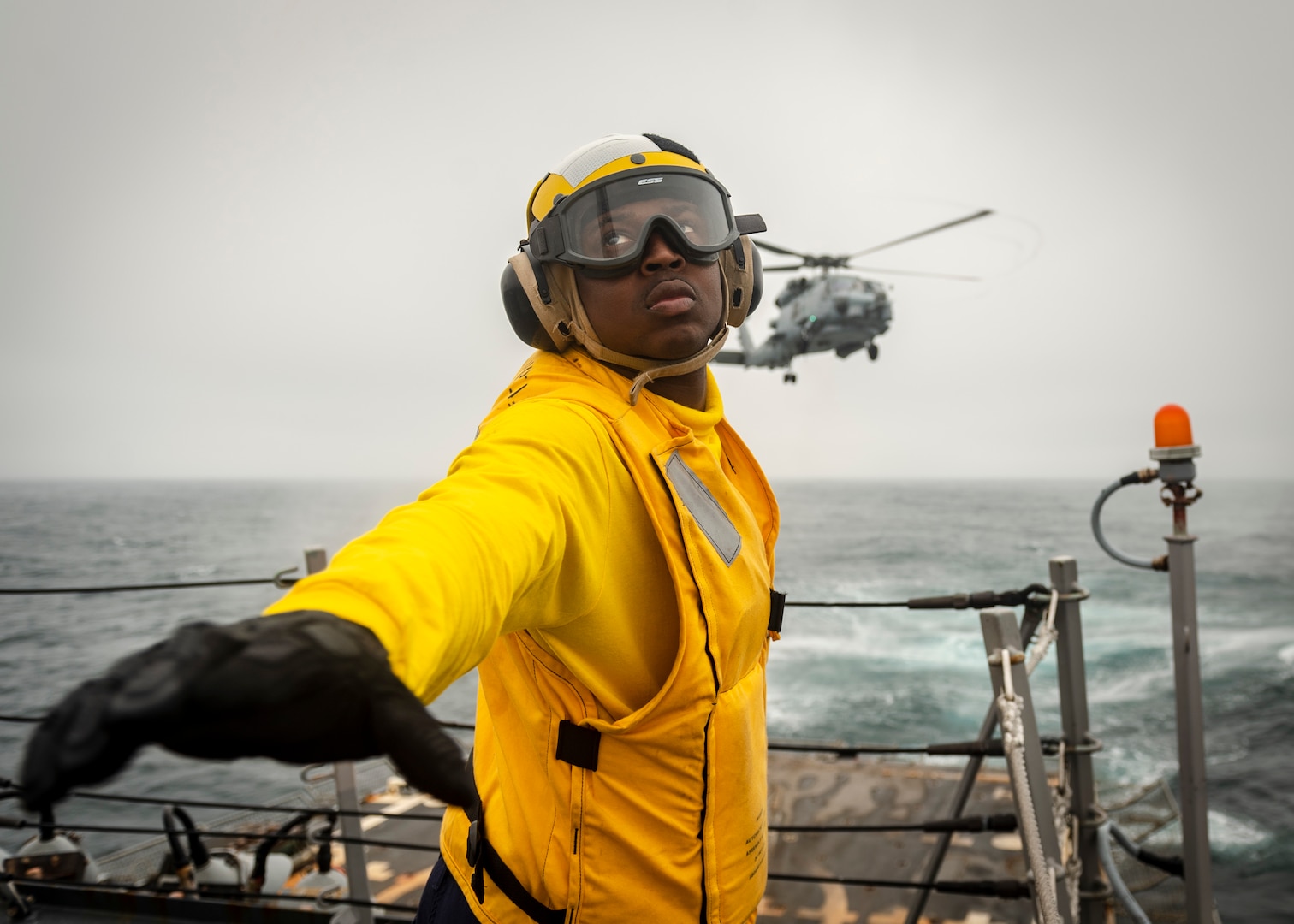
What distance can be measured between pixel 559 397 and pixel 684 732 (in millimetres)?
575

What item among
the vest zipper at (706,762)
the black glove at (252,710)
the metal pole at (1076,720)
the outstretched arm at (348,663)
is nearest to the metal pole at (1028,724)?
the metal pole at (1076,720)

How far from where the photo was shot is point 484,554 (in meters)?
0.84

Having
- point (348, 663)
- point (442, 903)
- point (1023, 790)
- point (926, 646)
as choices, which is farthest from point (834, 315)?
point (348, 663)

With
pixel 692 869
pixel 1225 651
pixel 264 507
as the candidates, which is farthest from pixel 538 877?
pixel 264 507

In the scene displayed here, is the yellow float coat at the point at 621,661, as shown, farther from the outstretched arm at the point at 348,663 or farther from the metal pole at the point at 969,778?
the metal pole at the point at 969,778

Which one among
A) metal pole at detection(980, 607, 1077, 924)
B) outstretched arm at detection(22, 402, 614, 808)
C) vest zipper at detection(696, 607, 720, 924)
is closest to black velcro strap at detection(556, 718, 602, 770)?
vest zipper at detection(696, 607, 720, 924)

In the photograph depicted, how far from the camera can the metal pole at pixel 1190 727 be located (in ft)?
9.02

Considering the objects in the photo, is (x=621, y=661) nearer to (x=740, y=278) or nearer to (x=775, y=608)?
(x=775, y=608)

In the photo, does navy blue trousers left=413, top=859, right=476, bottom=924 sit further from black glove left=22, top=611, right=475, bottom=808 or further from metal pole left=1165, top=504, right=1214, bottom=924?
metal pole left=1165, top=504, right=1214, bottom=924

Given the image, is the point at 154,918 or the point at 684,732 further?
the point at 154,918

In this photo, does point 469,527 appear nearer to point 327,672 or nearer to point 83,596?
point 327,672

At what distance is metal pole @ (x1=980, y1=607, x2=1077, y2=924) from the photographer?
2.12m

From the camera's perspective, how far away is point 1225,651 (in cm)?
2378

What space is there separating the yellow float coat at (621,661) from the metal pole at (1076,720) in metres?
1.54
